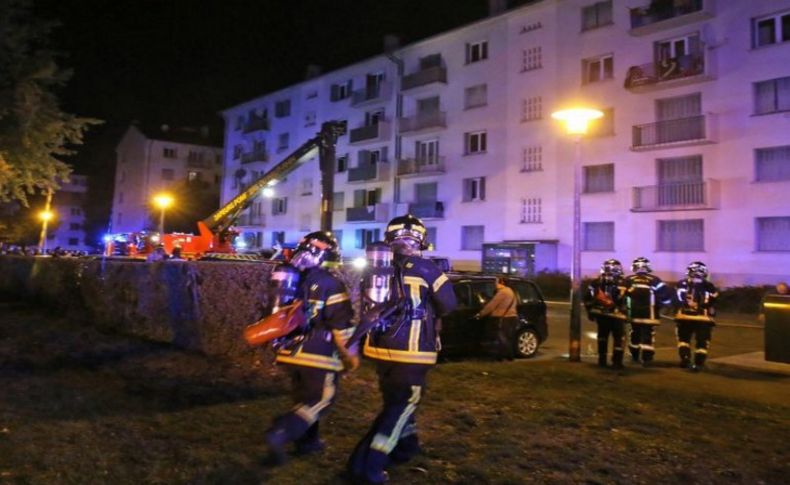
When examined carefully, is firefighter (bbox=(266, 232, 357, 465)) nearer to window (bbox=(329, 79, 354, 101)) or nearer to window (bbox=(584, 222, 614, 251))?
window (bbox=(584, 222, 614, 251))

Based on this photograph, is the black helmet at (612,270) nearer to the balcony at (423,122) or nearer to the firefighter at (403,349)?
the firefighter at (403,349)

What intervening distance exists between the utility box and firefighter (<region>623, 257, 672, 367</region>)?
155 centimetres

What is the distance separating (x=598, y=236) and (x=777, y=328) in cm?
2099

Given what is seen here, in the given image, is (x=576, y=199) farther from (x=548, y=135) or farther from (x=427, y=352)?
(x=548, y=135)

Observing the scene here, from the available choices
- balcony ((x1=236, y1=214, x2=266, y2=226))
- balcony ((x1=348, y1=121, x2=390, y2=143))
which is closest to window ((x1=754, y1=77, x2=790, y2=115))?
balcony ((x1=348, y1=121, x2=390, y2=143))

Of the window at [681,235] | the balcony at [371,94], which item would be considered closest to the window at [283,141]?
the balcony at [371,94]

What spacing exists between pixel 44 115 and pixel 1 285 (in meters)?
5.52

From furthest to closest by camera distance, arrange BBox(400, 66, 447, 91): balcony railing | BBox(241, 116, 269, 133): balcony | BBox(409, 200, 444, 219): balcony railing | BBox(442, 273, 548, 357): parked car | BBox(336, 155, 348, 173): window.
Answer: BBox(241, 116, 269, 133): balcony < BBox(336, 155, 348, 173): window < BBox(400, 66, 447, 91): balcony railing < BBox(409, 200, 444, 219): balcony railing < BBox(442, 273, 548, 357): parked car

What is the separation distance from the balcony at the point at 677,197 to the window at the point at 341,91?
22449mm

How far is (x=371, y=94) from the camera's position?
137ft

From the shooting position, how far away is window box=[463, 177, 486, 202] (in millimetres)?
35656

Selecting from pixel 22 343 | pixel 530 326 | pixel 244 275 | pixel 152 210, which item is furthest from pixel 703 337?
pixel 152 210

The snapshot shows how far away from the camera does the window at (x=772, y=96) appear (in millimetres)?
25266

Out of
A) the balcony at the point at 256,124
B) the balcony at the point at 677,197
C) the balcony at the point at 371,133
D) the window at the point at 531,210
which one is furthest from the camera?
the balcony at the point at 256,124
